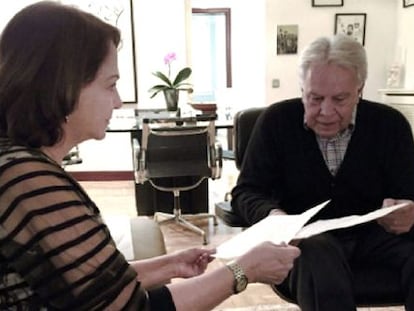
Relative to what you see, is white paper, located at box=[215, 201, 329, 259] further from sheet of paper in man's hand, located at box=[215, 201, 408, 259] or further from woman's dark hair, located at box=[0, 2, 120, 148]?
woman's dark hair, located at box=[0, 2, 120, 148]

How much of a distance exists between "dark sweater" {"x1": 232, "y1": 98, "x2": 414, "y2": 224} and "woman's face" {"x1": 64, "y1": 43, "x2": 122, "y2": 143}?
69 cm

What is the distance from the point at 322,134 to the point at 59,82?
0.93 metres

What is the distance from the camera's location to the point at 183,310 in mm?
873

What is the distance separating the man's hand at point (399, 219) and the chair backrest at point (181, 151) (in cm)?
156

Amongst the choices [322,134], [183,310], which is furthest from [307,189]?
[183,310]

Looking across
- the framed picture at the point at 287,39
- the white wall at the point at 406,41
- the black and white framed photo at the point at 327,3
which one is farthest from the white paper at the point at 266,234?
the black and white framed photo at the point at 327,3

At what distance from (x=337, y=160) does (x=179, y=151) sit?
1.52 m

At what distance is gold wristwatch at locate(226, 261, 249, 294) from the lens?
2.98 feet

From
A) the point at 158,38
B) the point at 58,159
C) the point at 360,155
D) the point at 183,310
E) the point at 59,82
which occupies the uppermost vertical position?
the point at 158,38

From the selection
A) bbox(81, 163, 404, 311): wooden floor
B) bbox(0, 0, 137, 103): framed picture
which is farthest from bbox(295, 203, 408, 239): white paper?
bbox(0, 0, 137, 103): framed picture

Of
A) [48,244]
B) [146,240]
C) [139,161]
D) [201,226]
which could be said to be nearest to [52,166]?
[48,244]

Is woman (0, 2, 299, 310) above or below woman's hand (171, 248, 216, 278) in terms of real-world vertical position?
above

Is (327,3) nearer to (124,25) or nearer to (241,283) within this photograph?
(124,25)

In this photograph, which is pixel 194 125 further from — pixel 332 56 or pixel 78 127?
pixel 78 127
